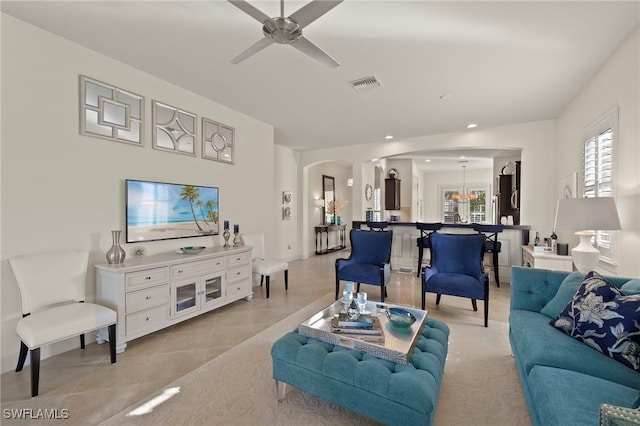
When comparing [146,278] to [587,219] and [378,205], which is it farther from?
[378,205]

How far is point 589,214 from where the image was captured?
2.43 meters

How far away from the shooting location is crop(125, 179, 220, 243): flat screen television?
312 cm

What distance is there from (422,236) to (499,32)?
12.2 ft

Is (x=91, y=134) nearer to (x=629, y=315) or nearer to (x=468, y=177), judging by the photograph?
(x=629, y=315)

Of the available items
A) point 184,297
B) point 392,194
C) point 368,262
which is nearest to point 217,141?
point 184,297

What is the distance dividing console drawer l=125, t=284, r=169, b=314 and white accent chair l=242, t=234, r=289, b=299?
1.44 m

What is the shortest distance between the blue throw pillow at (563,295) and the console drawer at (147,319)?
3546 mm

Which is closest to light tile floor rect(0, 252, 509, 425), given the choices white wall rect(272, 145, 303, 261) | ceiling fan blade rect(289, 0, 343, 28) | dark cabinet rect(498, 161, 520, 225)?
white wall rect(272, 145, 303, 261)

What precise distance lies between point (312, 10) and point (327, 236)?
7223mm

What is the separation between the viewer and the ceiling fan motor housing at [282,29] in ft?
6.20

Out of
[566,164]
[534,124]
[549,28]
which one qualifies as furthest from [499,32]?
[534,124]

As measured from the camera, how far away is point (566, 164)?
4.21m

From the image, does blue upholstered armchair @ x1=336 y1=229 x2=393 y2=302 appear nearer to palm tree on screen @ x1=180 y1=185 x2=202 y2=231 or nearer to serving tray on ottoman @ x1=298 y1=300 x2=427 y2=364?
serving tray on ottoman @ x1=298 y1=300 x2=427 y2=364

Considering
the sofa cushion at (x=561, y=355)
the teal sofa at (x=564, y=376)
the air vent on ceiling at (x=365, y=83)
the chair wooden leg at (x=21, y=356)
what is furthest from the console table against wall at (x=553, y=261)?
the chair wooden leg at (x=21, y=356)
